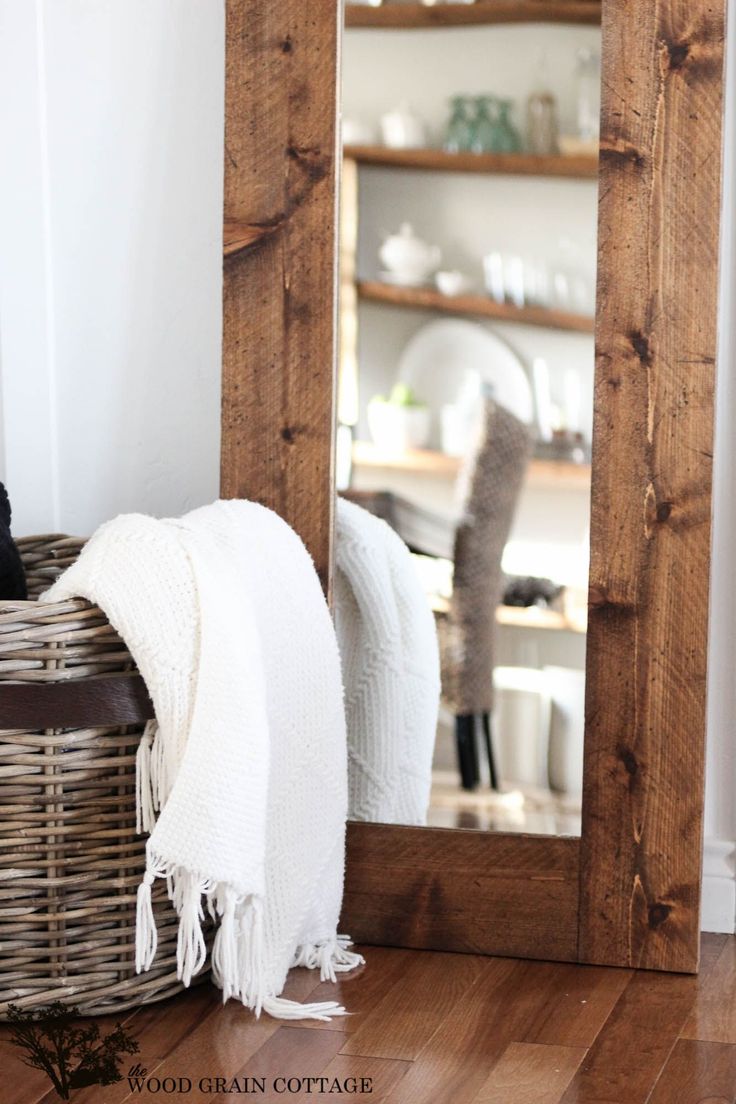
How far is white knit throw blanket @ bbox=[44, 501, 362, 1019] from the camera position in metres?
1.54

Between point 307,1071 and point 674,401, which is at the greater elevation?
point 674,401

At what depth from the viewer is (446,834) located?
1.92 meters

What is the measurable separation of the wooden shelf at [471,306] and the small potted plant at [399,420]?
114 millimetres

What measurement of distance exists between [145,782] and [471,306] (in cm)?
76

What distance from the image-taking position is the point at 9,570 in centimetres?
177

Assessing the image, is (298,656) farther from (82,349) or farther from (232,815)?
(82,349)

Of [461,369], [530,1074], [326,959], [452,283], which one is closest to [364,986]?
[326,959]

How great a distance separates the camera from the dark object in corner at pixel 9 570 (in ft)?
5.78

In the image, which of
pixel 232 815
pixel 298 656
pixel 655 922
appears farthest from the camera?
pixel 655 922

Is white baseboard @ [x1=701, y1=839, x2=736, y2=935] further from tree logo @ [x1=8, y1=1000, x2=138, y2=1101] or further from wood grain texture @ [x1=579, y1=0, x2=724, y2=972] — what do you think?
tree logo @ [x1=8, y1=1000, x2=138, y2=1101]

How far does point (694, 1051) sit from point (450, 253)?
3.42 ft

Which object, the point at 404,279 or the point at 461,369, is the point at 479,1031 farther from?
the point at 404,279

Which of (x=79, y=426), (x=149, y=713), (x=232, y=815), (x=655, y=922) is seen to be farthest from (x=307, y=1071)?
(x=79, y=426)

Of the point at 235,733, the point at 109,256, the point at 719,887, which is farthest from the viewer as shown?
the point at 109,256
